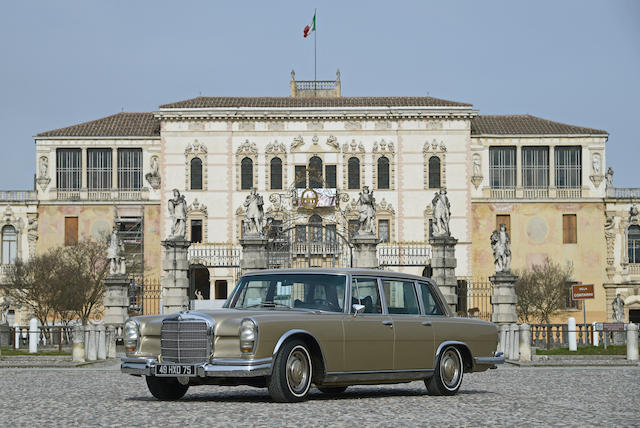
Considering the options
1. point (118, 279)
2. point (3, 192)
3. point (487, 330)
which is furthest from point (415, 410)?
point (3, 192)

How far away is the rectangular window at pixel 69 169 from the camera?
64.2m

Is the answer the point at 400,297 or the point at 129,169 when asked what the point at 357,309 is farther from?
the point at 129,169

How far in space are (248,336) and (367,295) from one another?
90.7 inches

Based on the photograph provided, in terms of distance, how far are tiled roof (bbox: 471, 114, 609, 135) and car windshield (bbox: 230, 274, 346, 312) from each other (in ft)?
174

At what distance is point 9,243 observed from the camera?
→ 6384cm

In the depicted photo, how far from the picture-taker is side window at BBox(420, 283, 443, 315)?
563 inches

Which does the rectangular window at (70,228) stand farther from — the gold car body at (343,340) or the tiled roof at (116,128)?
the gold car body at (343,340)

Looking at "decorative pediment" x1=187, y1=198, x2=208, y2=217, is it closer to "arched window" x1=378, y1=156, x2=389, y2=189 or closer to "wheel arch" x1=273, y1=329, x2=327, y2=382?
"arched window" x1=378, y1=156, x2=389, y2=189

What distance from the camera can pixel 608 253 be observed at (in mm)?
64125

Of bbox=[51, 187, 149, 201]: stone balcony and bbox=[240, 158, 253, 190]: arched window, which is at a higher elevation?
bbox=[240, 158, 253, 190]: arched window

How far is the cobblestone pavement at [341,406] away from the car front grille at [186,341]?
515 mm

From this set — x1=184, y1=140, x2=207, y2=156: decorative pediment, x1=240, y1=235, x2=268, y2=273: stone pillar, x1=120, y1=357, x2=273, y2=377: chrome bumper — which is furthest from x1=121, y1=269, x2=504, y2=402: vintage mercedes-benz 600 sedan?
x1=184, y1=140, x2=207, y2=156: decorative pediment

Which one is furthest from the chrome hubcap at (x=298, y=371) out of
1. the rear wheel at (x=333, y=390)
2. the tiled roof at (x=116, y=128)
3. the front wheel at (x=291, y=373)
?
the tiled roof at (x=116, y=128)

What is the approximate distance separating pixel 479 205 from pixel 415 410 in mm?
53708
